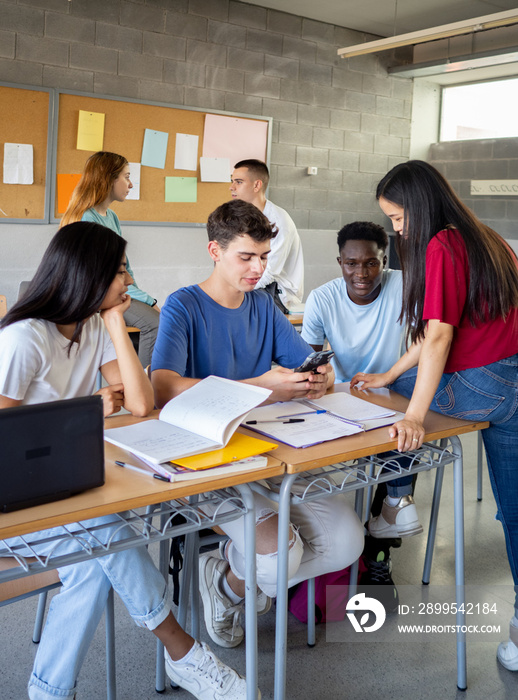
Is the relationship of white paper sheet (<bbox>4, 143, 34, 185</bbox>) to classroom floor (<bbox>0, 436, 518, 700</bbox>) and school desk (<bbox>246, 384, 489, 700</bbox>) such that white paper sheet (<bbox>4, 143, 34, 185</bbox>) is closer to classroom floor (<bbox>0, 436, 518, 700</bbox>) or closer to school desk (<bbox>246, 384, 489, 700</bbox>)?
classroom floor (<bbox>0, 436, 518, 700</bbox>)

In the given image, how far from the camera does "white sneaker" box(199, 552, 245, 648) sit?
1881 mm

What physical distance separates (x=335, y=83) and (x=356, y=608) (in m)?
4.82

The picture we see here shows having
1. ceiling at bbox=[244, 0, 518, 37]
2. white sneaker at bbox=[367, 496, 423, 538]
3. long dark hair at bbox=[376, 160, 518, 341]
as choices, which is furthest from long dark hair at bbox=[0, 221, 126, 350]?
ceiling at bbox=[244, 0, 518, 37]

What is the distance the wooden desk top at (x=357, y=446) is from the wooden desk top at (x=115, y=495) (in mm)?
49

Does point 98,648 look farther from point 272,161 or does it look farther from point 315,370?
point 272,161

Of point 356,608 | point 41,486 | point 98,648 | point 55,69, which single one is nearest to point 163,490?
point 41,486

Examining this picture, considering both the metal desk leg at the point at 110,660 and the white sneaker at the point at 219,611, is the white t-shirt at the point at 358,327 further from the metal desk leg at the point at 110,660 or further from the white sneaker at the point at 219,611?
the metal desk leg at the point at 110,660

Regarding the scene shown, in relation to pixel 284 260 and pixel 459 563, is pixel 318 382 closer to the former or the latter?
pixel 459 563

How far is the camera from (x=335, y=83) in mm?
5754

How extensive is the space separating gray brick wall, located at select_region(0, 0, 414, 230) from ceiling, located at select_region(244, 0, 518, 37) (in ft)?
0.35

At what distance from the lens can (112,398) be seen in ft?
5.59

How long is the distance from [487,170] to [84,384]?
5231 mm

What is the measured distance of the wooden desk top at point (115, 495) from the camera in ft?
3.54

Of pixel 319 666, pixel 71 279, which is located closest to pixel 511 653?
pixel 319 666
